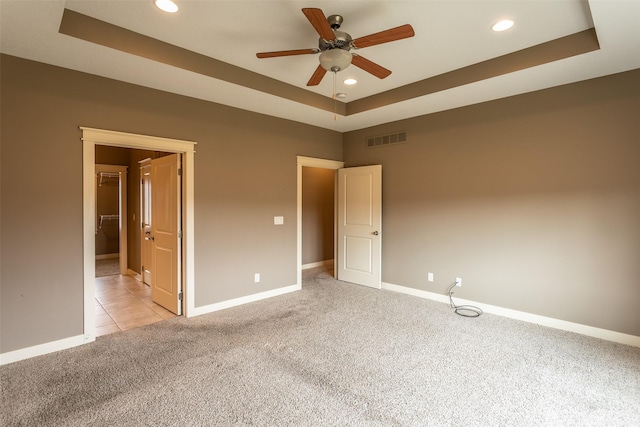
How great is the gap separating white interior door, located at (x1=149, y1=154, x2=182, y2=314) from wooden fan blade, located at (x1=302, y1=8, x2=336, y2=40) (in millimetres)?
2503

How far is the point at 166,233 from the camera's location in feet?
13.3

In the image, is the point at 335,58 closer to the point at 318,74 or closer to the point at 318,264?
the point at 318,74

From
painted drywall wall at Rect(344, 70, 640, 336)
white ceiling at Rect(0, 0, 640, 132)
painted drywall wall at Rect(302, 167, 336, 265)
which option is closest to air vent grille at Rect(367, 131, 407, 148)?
painted drywall wall at Rect(344, 70, 640, 336)

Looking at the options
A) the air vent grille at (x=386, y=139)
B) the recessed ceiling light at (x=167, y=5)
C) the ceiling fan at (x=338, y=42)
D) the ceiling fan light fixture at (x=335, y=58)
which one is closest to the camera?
the ceiling fan at (x=338, y=42)

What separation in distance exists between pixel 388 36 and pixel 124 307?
447 cm

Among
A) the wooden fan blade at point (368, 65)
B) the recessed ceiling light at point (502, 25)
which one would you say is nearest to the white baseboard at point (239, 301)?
the wooden fan blade at point (368, 65)

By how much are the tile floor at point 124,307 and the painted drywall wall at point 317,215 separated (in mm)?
3165

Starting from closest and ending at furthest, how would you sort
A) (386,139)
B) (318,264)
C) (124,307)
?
(124,307) < (386,139) < (318,264)

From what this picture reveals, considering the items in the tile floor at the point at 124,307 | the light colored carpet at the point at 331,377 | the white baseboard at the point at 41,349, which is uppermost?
the white baseboard at the point at 41,349

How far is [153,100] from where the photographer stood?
3480mm

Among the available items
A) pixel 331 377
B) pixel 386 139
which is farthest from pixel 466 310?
pixel 386 139

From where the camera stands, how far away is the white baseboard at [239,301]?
3.86 m

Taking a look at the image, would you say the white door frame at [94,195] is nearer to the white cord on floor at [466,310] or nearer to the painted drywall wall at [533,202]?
the painted drywall wall at [533,202]

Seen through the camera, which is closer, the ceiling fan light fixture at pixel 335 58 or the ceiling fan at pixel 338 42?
the ceiling fan at pixel 338 42
